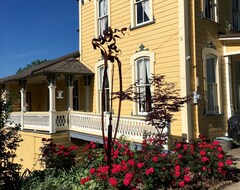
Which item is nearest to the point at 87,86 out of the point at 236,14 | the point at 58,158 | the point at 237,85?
the point at 237,85

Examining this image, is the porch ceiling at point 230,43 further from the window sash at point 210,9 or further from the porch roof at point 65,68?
the porch roof at point 65,68

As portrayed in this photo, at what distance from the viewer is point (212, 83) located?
38.3 ft

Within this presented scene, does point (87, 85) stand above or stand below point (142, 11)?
below

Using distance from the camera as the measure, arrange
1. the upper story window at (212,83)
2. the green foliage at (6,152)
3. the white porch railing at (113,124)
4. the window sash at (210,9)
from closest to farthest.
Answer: the green foliage at (6,152), the white porch railing at (113,124), the upper story window at (212,83), the window sash at (210,9)

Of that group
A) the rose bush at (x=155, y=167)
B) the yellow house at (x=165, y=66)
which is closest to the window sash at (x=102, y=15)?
the yellow house at (x=165, y=66)

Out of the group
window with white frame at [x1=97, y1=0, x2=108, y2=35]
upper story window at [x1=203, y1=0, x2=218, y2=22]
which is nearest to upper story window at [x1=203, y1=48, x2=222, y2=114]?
upper story window at [x1=203, y1=0, x2=218, y2=22]

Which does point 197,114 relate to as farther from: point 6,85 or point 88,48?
point 6,85

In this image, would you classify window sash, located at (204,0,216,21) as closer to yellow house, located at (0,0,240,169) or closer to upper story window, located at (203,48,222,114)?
yellow house, located at (0,0,240,169)

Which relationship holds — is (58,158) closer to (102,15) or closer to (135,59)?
(135,59)

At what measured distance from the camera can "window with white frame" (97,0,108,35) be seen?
14.8m

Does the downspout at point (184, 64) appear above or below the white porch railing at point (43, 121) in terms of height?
above

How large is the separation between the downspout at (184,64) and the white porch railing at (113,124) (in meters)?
1.39

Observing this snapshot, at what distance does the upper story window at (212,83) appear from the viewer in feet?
37.6

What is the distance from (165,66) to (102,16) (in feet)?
17.0
